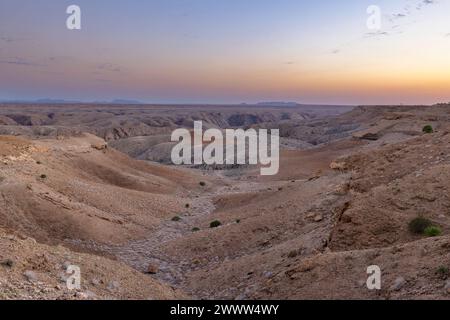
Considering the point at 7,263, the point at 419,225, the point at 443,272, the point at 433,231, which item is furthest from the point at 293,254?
the point at 7,263

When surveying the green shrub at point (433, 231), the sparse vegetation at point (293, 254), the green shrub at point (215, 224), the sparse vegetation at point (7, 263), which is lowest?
the green shrub at point (215, 224)

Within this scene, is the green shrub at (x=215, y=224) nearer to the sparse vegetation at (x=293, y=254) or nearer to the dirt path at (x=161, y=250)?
the dirt path at (x=161, y=250)

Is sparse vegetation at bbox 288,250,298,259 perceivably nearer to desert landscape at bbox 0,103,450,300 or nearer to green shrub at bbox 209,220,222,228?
desert landscape at bbox 0,103,450,300

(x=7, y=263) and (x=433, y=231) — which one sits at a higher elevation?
(x=433, y=231)

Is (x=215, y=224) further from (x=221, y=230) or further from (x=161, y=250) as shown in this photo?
(x=161, y=250)

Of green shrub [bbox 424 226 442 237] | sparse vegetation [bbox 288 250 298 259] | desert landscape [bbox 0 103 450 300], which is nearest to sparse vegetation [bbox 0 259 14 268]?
desert landscape [bbox 0 103 450 300]

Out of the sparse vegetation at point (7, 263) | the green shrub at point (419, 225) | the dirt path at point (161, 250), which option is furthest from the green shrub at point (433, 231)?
the sparse vegetation at point (7, 263)
